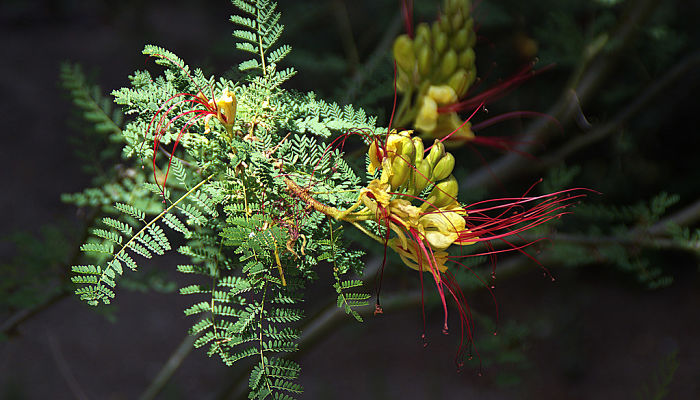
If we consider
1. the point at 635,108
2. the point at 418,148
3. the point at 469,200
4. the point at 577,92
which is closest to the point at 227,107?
the point at 418,148

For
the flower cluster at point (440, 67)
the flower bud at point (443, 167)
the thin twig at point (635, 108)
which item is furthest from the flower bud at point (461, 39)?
the thin twig at point (635, 108)

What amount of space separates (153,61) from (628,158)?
9.75 ft

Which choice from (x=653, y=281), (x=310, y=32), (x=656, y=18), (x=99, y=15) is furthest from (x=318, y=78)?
(x=99, y=15)

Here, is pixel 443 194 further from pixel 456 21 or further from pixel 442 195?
pixel 456 21

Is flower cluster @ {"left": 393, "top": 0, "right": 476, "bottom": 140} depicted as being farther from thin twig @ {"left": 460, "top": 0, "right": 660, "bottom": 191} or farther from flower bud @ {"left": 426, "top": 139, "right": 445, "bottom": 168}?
thin twig @ {"left": 460, "top": 0, "right": 660, "bottom": 191}

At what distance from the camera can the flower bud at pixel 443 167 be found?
561 millimetres

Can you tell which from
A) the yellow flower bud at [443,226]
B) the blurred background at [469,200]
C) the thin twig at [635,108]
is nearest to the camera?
the yellow flower bud at [443,226]

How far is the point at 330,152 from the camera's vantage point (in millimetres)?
622

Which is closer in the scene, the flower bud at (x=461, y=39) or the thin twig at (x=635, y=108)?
the flower bud at (x=461, y=39)

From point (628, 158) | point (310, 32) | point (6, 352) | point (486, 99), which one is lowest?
point (6, 352)

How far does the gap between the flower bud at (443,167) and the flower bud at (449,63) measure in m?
0.08

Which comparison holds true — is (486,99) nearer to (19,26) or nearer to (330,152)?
(330,152)

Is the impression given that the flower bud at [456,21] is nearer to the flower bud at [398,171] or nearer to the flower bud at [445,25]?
the flower bud at [445,25]

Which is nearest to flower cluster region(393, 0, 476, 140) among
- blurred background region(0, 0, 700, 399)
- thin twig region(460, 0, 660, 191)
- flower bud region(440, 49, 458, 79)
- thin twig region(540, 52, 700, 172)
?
flower bud region(440, 49, 458, 79)
